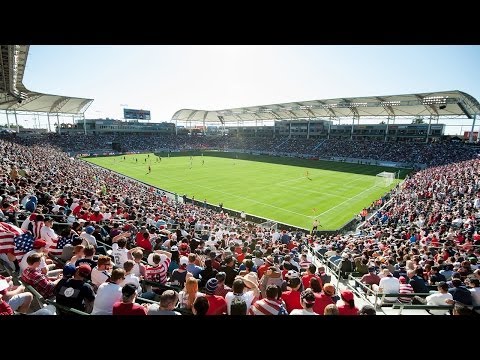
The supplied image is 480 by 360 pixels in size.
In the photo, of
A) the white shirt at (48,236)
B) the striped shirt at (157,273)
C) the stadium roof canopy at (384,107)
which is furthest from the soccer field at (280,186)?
the white shirt at (48,236)

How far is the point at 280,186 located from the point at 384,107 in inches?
1453

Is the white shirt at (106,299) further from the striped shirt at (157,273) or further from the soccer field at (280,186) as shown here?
the soccer field at (280,186)

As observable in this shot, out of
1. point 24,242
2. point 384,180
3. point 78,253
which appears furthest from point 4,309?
point 384,180

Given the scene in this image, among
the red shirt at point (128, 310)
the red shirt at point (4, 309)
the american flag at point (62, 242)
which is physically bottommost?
the american flag at point (62, 242)

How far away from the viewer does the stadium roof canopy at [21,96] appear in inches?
971

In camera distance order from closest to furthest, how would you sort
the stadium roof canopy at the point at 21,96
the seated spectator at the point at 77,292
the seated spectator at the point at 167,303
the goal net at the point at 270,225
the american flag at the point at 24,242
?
the seated spectator at the point at 167,303, the seated spectator at the point at 77,292, the american flag at the point at 24,242, the goal net at the point at 270,225, the stadium roof canopy at the point at 21,96

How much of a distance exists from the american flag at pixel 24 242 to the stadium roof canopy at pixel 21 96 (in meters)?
23.4

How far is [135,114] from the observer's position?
9531cm

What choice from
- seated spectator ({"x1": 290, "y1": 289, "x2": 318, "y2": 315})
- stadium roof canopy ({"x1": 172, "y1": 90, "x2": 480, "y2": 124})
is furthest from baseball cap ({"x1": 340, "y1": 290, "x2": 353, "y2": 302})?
stadium roof canopy ({"x1": 172, "y1": 90, "x2": 480, "y2": 124})

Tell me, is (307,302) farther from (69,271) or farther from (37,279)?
(37,279)
